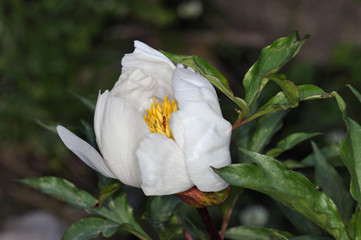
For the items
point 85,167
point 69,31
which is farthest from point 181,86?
point 69,31

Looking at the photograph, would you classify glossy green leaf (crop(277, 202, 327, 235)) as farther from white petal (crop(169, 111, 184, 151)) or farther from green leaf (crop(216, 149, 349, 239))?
white petal (crop(169, 111, 184, 151))

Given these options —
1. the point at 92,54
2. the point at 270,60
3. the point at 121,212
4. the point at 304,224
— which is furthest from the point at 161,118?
the point at 92,54

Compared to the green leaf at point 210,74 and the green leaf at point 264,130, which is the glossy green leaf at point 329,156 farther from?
the green leaf at point 210,74

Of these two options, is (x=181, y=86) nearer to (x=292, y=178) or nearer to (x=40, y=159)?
(x=292, y=178)

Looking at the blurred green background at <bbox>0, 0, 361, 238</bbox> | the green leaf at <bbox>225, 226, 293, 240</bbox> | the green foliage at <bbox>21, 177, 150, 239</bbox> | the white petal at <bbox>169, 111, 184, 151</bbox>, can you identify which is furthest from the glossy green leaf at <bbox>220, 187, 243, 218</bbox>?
the blurred green background at <bbox>0, 0, 361, 238</bbox>

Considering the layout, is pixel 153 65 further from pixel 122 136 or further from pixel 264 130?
pixel 264 130

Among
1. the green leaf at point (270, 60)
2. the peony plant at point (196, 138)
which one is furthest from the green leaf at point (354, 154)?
the green leaf at point (270, 60)
